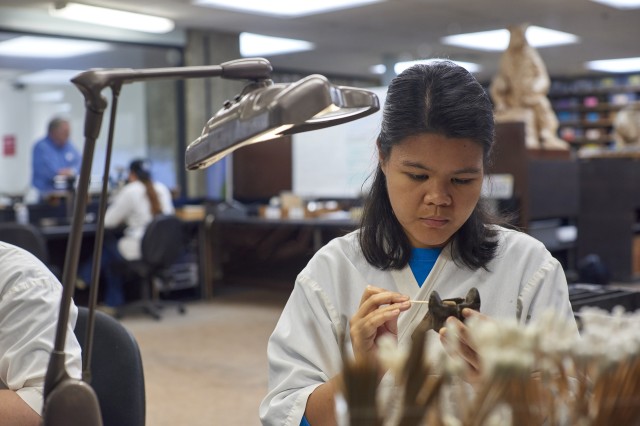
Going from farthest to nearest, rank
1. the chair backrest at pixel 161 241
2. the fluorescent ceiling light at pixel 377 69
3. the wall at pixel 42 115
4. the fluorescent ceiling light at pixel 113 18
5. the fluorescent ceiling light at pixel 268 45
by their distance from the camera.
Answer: the fluorescent ceiling light at pixel 377 69 < the fluorescent ceiling light at pixel 268 45 < the wall at pixel 42 115 < the fluorescent ceiling light at pixel 113 18 < the chair backrest at pixel 161 241

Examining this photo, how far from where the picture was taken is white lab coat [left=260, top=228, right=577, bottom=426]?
1266 mm

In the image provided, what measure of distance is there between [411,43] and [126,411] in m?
10.1

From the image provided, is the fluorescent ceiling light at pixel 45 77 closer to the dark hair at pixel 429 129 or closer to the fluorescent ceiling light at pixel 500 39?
the fluorescent ceiling light at pixel 500 39

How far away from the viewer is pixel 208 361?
15.9 feet

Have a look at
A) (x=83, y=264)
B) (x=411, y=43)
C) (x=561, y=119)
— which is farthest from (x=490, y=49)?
(x=83, y=264)

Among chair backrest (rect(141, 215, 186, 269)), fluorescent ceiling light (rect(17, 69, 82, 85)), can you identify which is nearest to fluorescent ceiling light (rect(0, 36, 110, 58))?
fluorescent ceiling light (rect(17, 69, 82, 85))

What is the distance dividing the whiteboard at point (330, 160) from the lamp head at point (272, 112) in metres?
6.20

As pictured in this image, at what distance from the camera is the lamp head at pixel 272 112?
2.42 feet

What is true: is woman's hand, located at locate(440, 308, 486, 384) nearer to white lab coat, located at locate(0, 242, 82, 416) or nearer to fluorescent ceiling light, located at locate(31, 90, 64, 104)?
white lab coat, located at locate(0, 242, 82, 416)

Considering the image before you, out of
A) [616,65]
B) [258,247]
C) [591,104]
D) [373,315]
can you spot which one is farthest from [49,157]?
[591,104]

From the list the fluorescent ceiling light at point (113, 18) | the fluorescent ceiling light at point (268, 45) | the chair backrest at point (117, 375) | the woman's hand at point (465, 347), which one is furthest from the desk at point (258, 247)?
the woman's hand at point (465, 347)

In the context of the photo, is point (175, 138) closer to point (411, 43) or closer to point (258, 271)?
point (258, 271)

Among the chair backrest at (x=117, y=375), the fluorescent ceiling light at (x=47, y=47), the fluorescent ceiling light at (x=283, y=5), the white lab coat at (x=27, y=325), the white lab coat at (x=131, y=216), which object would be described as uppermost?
the fluorescent ceiling light at (x=283, y=5)

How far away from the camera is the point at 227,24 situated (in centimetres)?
915
